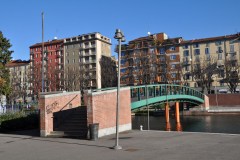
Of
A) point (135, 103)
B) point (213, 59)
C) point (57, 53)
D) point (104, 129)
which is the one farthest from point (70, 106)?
point (57, 53)

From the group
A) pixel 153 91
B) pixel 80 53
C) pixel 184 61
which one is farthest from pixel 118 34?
pixel 80 53

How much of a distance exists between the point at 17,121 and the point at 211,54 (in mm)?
68028

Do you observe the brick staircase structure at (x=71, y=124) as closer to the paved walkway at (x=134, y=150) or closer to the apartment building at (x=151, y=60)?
the paved walkway at (x=134, y=150)

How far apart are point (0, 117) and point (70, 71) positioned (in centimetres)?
5019

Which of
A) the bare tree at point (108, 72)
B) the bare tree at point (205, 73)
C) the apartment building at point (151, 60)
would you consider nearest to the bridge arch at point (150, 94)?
the apartment building at point (151, 60)

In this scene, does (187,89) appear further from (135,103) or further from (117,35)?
(117,35)

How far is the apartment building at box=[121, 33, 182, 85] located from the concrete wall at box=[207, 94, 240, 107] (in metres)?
10.7

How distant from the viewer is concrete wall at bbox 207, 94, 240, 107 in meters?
63.3

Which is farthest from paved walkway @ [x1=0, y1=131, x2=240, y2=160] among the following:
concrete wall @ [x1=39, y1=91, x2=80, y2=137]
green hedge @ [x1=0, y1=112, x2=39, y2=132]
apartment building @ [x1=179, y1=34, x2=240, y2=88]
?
apartment building @ [x1=179, y1=34, x2=240, y2=88]

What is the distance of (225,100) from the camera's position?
6444cm

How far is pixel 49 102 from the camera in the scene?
65.5 ft

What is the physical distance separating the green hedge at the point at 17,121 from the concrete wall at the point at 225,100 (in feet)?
160

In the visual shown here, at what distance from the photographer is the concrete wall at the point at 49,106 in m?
19.4

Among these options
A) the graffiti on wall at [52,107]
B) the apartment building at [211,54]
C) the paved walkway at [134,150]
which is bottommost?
the paved walkway at [134,150]
